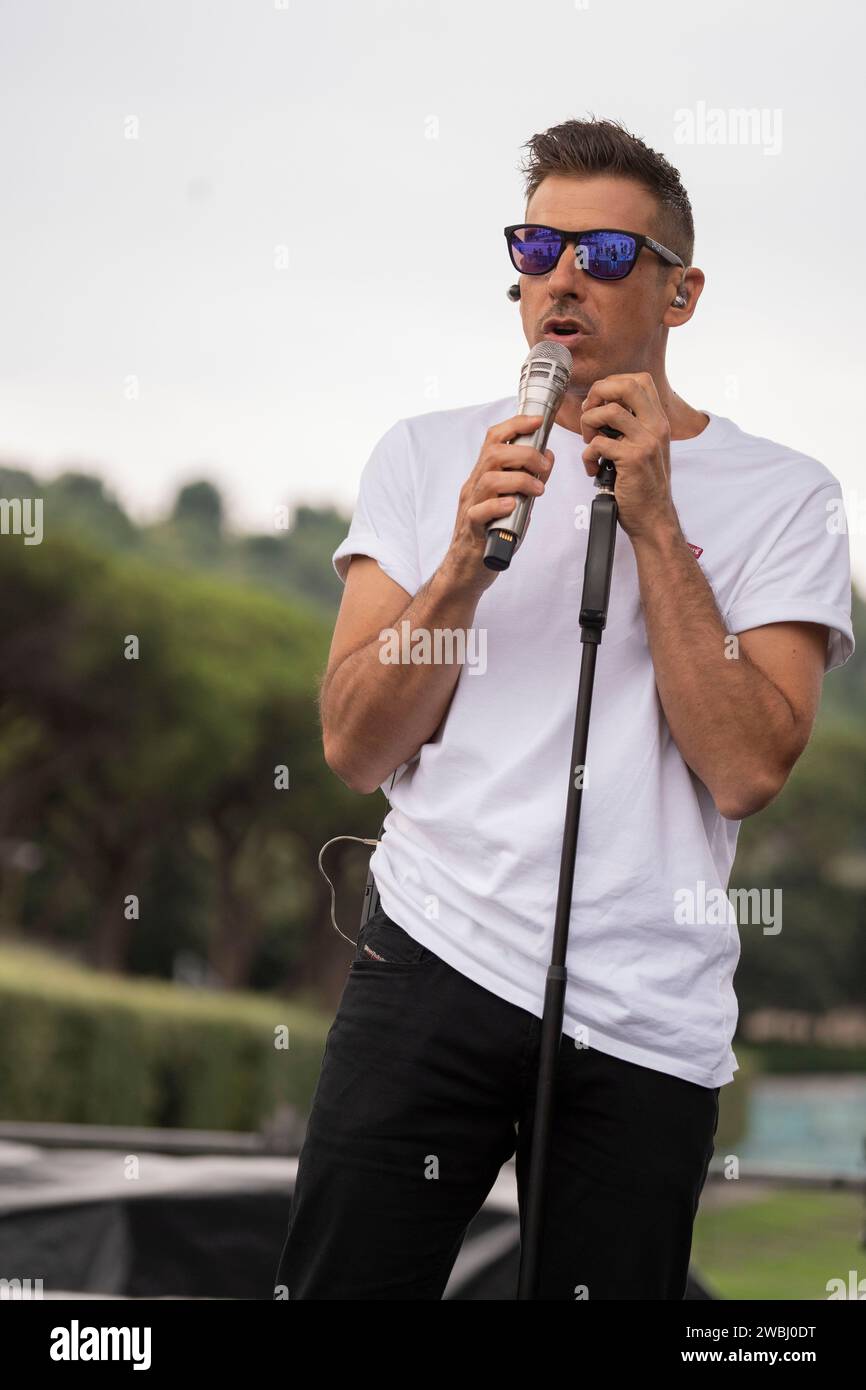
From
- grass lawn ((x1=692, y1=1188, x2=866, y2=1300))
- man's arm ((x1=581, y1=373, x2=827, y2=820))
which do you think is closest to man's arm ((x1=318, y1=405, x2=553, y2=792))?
man's arm ((x1=581, y1=373, x2=827, y2=820))

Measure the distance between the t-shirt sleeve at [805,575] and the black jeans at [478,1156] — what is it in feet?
1.98

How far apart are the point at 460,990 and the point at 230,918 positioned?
95.7 ft

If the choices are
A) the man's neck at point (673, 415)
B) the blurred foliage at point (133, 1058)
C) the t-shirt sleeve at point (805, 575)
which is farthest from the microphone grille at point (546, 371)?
the blurred foliage at point (133, 1058)

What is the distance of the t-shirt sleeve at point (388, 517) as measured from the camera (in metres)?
2.14

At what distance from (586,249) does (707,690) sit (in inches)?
25.4

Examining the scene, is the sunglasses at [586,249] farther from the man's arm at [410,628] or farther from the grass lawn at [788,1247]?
the grass lawn at [788,1247]

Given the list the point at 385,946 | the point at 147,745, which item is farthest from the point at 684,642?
the point at 147,745

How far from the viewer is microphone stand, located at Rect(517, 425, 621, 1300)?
71.0 inches

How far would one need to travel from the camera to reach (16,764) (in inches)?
1029

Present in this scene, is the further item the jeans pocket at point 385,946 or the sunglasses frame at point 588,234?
the sunglasses frame at point 588,234

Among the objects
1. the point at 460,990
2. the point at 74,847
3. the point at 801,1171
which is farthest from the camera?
the point at 74,847

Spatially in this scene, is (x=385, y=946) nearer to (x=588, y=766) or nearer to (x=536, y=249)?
(x=588, y=766)

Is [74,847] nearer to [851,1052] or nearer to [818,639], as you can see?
[818,639]
